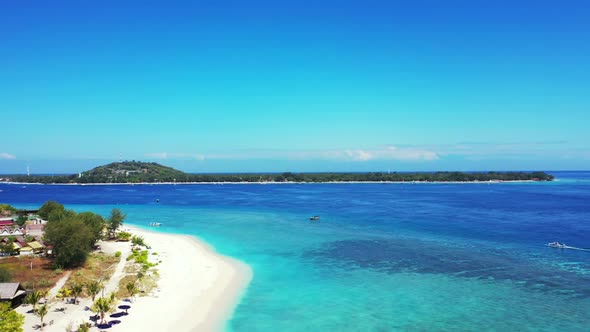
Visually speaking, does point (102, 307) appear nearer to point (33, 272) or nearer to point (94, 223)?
point (33, 272)

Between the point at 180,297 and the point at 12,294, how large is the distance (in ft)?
35.0

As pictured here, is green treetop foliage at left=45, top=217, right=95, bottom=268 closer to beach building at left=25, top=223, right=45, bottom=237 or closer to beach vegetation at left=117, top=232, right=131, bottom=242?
beach vegetation at left=117, top=232, right=131, bottom=242

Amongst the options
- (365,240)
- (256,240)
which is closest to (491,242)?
(365,240)

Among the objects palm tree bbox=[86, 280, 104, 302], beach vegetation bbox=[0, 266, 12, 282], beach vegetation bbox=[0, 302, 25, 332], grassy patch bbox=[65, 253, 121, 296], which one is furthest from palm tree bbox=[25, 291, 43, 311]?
beach vegetation bbox=[0, 302, 25, 332]

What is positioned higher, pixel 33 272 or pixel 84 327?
pixel 33 272

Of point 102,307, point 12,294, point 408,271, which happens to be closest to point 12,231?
point 12,294

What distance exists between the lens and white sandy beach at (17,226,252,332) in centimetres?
2416

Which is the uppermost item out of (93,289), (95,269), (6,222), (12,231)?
(6,222)

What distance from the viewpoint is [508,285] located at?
32875 millimetres

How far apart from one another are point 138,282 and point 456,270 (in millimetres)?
28621

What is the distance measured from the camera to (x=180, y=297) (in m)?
29.7

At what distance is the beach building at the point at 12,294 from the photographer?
25.2 metres

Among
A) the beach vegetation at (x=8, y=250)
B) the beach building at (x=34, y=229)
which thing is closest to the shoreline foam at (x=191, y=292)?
the beach vegetation at (x=8, y=250)

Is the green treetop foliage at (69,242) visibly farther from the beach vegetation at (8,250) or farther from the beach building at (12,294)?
the beach building at (12,294)
